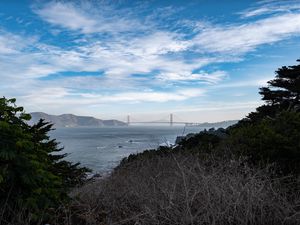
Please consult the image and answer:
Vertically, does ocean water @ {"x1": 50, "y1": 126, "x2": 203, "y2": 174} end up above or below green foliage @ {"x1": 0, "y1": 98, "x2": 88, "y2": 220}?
below

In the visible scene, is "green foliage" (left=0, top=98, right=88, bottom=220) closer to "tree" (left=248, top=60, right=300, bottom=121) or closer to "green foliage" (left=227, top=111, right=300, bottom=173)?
"green foliage" (left=227, top=111, right=300, bottom=173)

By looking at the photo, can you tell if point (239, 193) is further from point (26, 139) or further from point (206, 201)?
point (26, 139)

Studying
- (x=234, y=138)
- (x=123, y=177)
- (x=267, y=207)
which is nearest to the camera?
(x=267, y=207)

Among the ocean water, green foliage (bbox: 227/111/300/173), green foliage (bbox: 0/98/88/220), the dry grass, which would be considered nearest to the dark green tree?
green foliage (bbox: 227/111/300/173)

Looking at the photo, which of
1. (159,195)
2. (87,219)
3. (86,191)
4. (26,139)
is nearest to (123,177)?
(86,191)

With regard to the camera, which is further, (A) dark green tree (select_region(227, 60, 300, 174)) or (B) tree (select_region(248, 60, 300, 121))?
(B) tree (select_region(248, 60, 300, 121))

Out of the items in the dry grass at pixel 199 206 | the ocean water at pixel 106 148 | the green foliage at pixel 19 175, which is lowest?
the ocean water at pixel 106 148

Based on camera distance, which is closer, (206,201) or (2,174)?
(2,174)

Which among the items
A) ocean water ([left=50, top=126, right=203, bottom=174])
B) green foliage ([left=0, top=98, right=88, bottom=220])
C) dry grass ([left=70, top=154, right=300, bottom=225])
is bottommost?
ocean water ([left=50, top=126, right=203, bottom=174])

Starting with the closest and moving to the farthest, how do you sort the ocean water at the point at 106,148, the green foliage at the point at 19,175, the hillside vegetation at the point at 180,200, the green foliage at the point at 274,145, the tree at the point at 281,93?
the green foliage at the point at 19,175, the hillside vegetation at the point at 180,200, the green foliage at the point at 274,145, the ocean water at the point at 106,148, the tree at the point at 281,93

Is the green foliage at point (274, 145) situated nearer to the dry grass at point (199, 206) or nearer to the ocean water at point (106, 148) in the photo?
the ocean water at point (106, 148)

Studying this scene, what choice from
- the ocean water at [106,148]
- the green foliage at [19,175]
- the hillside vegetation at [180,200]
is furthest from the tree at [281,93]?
the green foliage at [19,175]
